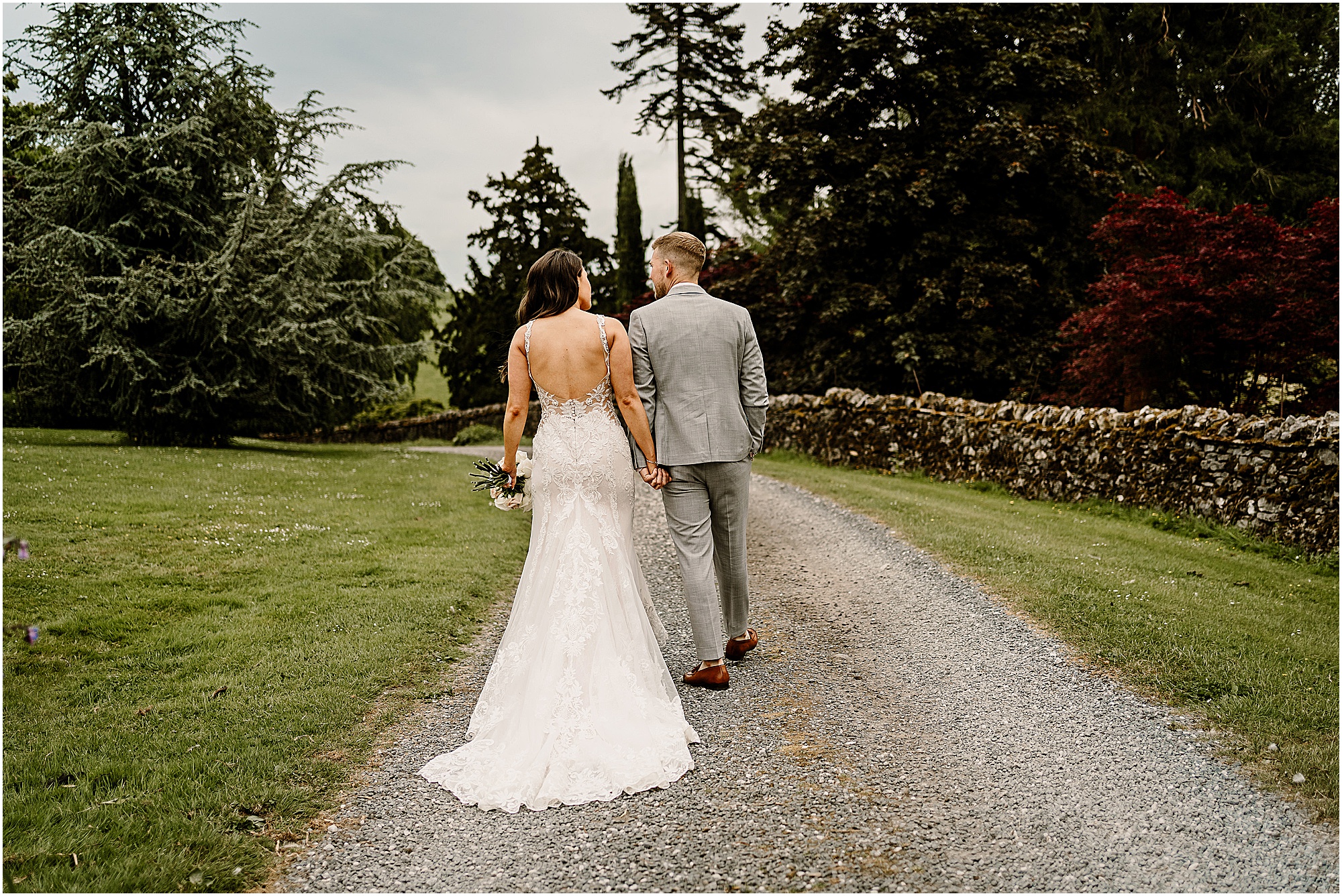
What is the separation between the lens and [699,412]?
4555mm

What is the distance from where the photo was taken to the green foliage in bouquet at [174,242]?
631 inches

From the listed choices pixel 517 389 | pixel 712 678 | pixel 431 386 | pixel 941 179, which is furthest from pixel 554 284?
pixel 431 386

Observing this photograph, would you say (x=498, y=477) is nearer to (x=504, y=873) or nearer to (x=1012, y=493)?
(x=504, y=873)

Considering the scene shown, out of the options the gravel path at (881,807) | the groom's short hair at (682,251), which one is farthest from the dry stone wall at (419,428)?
the gravel path at (881,807)

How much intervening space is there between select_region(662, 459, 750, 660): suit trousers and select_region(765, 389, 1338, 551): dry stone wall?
7.33 metres

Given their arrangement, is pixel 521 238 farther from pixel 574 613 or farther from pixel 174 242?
pixel 574 613

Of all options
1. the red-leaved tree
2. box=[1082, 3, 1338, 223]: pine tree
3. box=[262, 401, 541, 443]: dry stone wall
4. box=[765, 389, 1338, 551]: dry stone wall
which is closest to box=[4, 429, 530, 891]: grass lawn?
box=[765, 389, 1338, 551]: dry stone wall

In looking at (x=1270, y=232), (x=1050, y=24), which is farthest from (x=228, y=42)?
(x=1270, y=232)

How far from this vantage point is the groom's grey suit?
4547 mm

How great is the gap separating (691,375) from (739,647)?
166 cm

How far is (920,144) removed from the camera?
17047 mm

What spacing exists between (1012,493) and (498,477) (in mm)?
9702

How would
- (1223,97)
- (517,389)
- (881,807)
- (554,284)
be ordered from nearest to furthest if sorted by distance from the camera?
(881,807) < (554,284) < (517,389) < (1223,97)

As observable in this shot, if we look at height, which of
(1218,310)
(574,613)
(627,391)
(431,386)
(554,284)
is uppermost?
(431,386)
